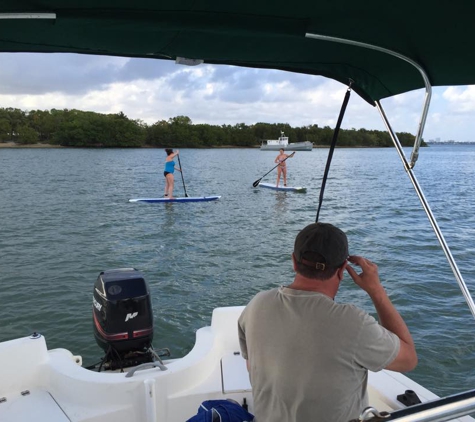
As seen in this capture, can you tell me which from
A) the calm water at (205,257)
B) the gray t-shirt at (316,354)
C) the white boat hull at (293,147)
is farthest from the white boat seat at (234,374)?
the white boat hull at (293,147)

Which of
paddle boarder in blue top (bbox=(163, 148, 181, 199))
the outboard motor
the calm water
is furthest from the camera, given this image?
paddle boarder in blue top (bbox=(163, 148, 181, 199))

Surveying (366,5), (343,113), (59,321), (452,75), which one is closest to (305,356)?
(366,5)

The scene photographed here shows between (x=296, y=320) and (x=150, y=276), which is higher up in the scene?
(x=296, y=320)

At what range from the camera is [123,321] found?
3223 mm

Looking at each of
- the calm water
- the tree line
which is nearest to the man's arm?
the calm water

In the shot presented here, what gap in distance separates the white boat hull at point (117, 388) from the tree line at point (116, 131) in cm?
7886

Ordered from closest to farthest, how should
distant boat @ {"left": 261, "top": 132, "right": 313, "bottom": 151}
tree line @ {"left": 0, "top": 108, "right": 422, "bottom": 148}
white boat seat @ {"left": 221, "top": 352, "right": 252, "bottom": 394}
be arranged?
white boat seat @ {"left": 221, "top": 352, "right": 252, "bottom": 394} → distant boat @ {"left": 261, "top": 132, "right": 313, "bottom": 151} → tree line @ {"left": 0, "top": 108, "right": 422, "bottom": 148}

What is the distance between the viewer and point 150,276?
8242 millimetres

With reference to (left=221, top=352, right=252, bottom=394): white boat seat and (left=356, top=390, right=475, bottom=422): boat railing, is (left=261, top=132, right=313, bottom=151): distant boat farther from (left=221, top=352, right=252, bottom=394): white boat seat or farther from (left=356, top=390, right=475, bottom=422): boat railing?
(left=356, top=390, right=475, bottom=422): boat railing

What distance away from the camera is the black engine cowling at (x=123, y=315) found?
3.22 m

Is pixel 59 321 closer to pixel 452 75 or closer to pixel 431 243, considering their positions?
pixel 452 75

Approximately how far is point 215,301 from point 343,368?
5.72 meters

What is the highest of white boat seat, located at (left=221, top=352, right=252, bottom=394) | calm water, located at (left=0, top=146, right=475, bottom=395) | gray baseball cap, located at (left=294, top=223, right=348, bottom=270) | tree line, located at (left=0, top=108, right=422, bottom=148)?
tree line, located at (left=0, top=108, right=422, bottom=148)

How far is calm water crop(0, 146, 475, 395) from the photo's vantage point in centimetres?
595
